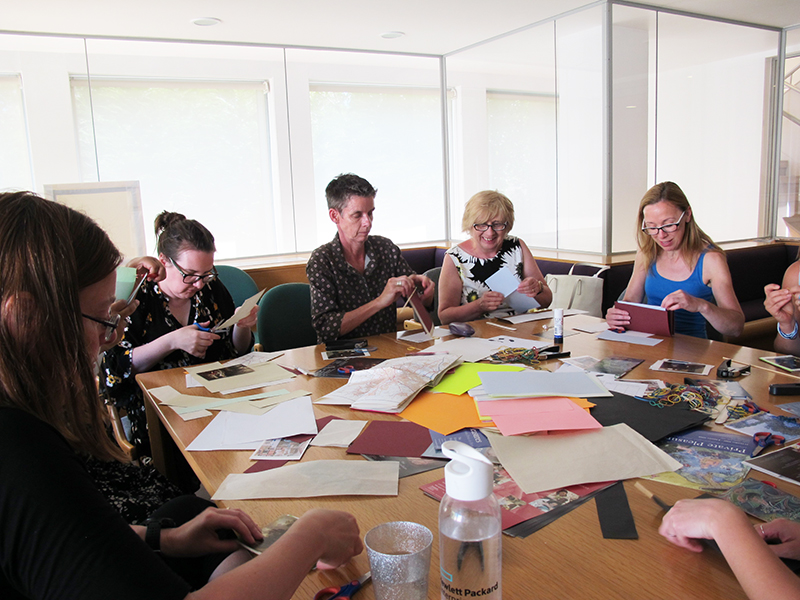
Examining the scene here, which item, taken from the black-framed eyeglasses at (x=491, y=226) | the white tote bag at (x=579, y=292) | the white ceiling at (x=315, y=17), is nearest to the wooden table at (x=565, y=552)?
the black-framed eyeglasses at (x=491, y=226)

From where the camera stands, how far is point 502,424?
1347mm

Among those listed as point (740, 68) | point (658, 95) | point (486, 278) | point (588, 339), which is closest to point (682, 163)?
point (658, 95)

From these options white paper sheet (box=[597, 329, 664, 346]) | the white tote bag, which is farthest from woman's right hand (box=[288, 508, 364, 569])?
the white tote bag

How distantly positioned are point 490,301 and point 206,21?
342 centimetres

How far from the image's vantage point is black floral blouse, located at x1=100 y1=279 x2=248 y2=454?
2.15 meters

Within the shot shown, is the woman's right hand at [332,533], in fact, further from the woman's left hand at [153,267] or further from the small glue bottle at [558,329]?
the woman's left hand at [153,267]

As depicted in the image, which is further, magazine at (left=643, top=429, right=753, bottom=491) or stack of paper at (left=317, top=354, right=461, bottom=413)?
stack of paper at (left=317, top=354, right=461, bottom=413)

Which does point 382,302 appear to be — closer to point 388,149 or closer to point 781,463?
point 781,463

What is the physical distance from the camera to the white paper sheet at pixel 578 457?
43.8 inches

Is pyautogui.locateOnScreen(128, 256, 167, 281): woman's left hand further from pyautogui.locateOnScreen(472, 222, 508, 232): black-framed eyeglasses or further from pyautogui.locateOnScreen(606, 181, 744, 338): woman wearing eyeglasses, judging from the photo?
pyautogui.locateOnScreen(606, 181, 744, 338): woman wearing eyeglasses

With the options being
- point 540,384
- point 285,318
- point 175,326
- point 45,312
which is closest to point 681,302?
point 540,384

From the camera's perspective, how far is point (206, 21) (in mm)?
4520

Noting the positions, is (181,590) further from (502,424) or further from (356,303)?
Result: (356,303)

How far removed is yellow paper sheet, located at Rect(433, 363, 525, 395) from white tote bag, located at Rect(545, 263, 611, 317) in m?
1.93
